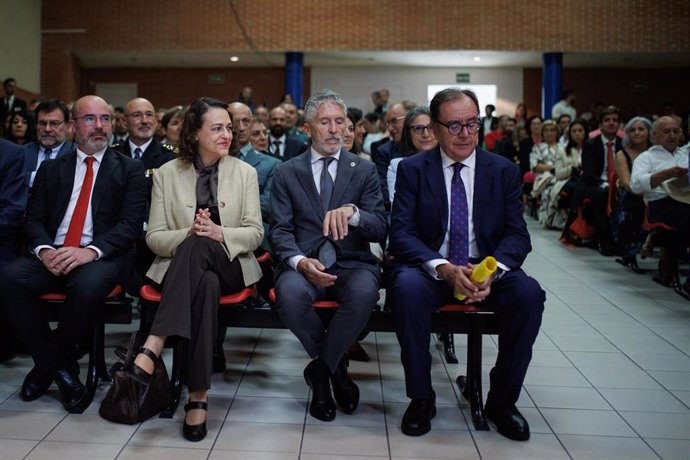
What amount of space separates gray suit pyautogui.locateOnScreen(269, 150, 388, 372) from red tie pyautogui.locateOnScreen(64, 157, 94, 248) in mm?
889

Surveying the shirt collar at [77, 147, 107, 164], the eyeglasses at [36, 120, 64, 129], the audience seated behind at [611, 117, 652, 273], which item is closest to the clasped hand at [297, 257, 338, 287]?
the shirt collar at [77, 147, 107, 164]

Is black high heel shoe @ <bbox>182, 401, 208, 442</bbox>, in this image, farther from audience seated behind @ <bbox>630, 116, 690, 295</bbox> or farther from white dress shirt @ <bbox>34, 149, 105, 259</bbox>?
audience seated behind @ <bbox>630, 116, 690, 295</bbox>

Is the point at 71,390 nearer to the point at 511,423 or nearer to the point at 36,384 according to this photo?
the point at 36,384

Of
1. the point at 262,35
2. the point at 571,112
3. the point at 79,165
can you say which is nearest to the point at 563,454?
the point at 79,165

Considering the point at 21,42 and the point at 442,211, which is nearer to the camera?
the point at 442,211

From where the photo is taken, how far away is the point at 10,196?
3424 millimetres

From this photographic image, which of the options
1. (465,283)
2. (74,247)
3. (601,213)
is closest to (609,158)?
(601,213)

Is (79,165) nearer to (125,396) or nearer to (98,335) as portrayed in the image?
(98,335)

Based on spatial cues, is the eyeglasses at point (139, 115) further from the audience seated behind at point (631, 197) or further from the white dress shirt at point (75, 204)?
the audience seated behind at point (631, 197)

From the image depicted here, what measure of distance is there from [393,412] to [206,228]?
42.5 inches

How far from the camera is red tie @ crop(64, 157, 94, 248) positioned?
11.0 ft

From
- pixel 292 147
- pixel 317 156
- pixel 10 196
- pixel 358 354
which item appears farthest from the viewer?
pixel 292 147

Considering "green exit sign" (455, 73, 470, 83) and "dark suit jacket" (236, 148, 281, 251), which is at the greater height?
"green exit sign" (455, 73, 470, 83)

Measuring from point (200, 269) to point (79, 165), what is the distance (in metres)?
0.98
